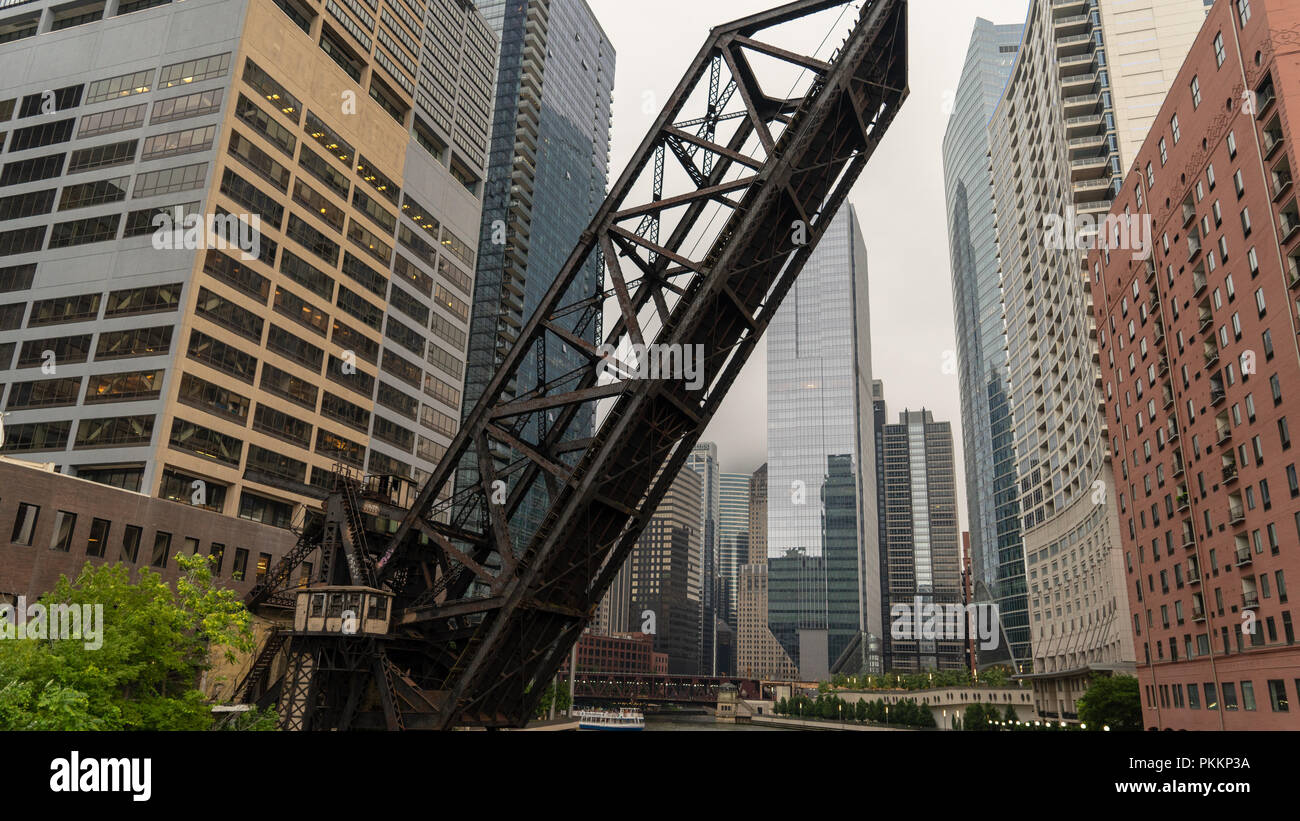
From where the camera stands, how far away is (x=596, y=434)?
71.6 ft

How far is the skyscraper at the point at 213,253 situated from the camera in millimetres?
57750

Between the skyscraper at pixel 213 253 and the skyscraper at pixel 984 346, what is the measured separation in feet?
384

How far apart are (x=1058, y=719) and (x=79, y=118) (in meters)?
112

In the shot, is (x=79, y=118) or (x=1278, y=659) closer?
(x=1278, y=659)

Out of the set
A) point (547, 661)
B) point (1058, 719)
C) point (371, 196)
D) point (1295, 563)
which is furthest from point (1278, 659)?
point (371, 196)

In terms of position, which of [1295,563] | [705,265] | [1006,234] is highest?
[1006,234]

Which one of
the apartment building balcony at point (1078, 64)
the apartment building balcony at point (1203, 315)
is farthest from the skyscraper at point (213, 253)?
the apartment building balcony at point (1078, 64)

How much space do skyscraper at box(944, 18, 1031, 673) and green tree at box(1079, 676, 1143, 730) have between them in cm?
8099

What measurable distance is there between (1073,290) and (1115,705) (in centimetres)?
4257

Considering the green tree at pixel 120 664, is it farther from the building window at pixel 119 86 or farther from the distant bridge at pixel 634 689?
the distant bridge at pixel 634 689

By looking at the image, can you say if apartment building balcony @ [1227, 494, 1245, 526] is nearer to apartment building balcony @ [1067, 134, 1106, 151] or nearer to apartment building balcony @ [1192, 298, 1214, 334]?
apartment building balcony @ [1192, 298, 1214, 334]
